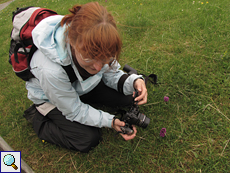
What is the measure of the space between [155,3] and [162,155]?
385cm

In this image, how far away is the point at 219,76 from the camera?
2.25m

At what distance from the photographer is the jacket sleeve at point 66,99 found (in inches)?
56.3

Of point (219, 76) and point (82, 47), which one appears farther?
point (219, 76)

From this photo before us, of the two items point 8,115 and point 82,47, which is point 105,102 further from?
point 8,115

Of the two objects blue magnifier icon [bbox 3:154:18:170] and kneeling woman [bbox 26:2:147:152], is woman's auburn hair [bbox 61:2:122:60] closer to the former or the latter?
kneeling woman [bbox 26:2:147:152]

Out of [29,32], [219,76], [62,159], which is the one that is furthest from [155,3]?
[62,159]

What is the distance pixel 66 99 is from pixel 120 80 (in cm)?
76

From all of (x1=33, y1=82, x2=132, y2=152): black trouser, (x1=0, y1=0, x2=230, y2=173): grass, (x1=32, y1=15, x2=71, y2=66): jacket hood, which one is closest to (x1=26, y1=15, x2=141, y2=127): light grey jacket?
(x1=32, y1=15, x2=71, y2=66): jacket hood

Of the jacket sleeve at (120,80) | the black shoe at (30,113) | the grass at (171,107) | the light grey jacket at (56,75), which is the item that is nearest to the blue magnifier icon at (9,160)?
the grass at (171,107)

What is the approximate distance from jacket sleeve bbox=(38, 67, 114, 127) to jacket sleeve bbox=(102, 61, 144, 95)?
458mm

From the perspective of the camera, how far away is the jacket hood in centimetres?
132

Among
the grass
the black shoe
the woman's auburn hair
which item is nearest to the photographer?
the woman's auburn hair

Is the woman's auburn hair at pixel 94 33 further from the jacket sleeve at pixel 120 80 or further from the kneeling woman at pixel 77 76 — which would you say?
the jacket sleeve at pixel 120 80

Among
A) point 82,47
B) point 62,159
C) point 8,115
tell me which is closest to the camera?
point 82,47
